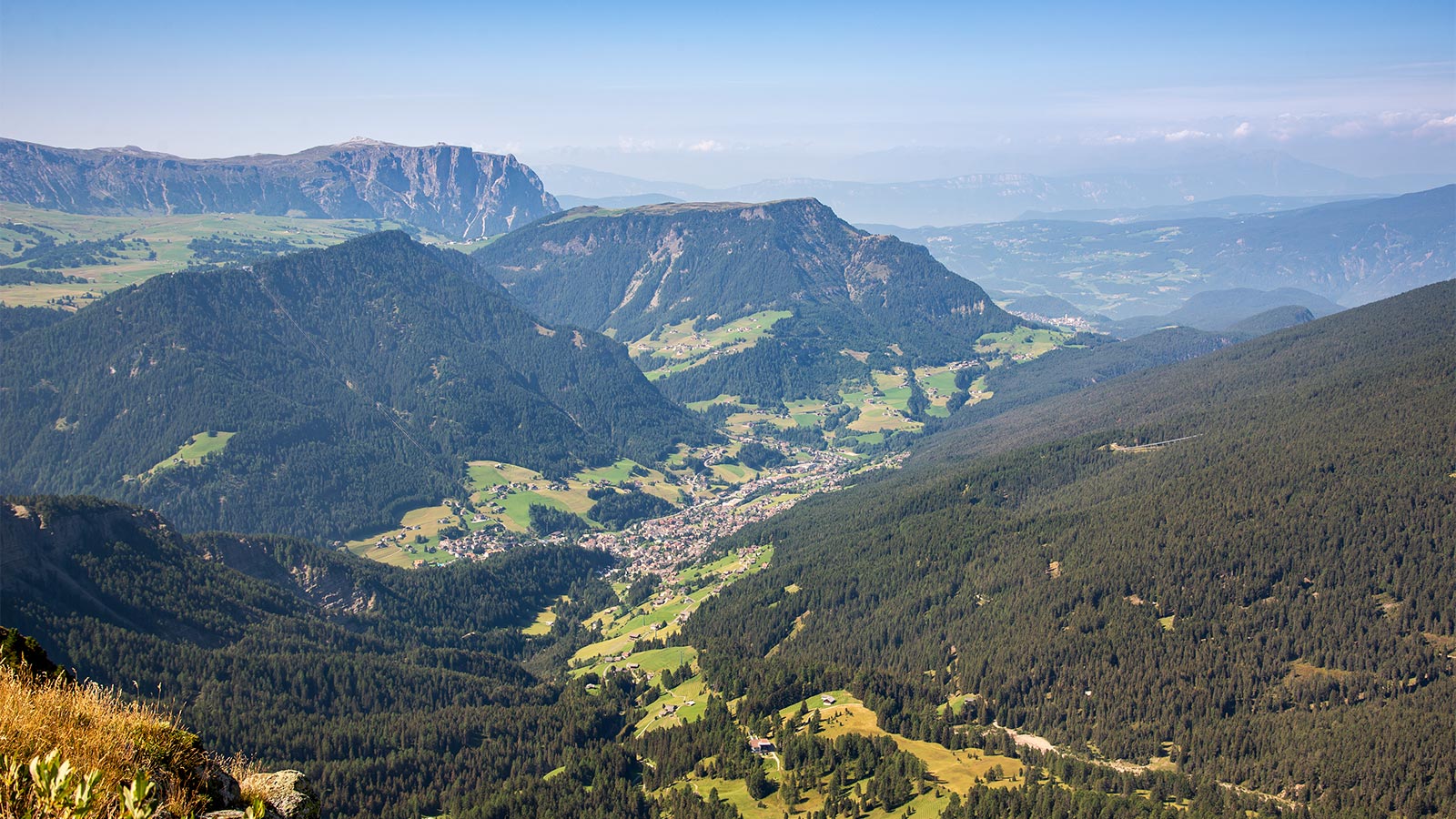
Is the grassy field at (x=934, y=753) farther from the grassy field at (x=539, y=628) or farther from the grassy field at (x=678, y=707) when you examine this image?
the grassy field at (x=539, y=628)

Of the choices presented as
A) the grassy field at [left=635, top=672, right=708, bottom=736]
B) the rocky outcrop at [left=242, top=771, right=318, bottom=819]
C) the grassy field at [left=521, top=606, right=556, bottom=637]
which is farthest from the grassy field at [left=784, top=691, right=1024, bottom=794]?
the rocky outcrop at [left=242, top=771, right=318, bottom=819]

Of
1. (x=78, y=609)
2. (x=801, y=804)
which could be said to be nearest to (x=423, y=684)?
(x=78, y=609)

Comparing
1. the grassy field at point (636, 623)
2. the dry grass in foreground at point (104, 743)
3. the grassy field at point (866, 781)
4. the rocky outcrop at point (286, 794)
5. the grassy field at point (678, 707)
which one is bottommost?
the grassy field at point (636, 623)

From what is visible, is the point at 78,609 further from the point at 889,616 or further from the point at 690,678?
the point at 889,616

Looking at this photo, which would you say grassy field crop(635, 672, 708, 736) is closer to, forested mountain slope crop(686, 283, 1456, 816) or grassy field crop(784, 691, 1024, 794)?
forested mountain slope crop(686, 283, 1456, 816)

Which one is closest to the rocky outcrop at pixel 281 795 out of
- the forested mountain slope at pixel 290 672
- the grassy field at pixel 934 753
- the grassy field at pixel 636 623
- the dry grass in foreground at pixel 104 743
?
the dry grass in foreground at pixel 104 743
